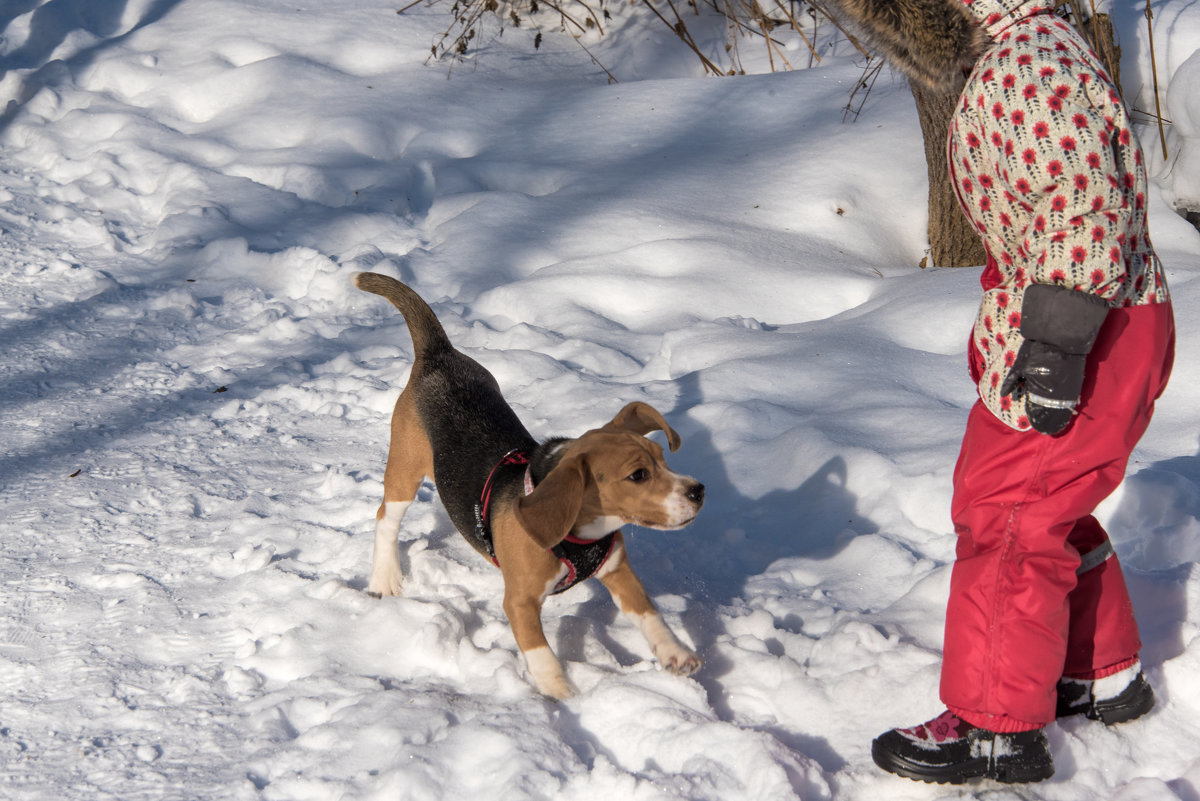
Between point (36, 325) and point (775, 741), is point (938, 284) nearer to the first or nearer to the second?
point (775, 741)

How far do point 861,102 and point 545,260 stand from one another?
2529 millimetres

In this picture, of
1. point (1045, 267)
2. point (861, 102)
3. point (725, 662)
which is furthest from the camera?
point (861, 102)

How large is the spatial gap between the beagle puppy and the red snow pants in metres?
0.73

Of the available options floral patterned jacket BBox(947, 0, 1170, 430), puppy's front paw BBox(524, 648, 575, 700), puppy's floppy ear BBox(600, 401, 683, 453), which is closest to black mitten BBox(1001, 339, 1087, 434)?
floral patterned jacket BBox(947, 0, 1170, 430)

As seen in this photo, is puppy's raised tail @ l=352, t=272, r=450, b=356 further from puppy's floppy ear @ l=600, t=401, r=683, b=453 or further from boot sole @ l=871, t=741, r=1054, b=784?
boot sole @ l=871, t=741, r=1054, b=784

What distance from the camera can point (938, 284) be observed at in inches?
199

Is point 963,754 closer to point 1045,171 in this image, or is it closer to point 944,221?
point 1045,171

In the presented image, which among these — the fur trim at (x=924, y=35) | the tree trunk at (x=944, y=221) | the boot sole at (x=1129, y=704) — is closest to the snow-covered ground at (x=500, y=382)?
the boot sole at (x=1129, y=704)

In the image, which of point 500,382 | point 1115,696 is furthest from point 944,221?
point 1115,696

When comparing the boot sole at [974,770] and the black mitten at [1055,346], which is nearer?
the black mitten at [1055,346]

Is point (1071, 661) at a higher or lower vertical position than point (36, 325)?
higher

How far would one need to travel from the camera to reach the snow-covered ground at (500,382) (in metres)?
2.63

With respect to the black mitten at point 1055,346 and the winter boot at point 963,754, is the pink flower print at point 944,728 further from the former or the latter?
the black mitten at point 1055,346

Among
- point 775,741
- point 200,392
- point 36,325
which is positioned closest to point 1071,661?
point 775,741
